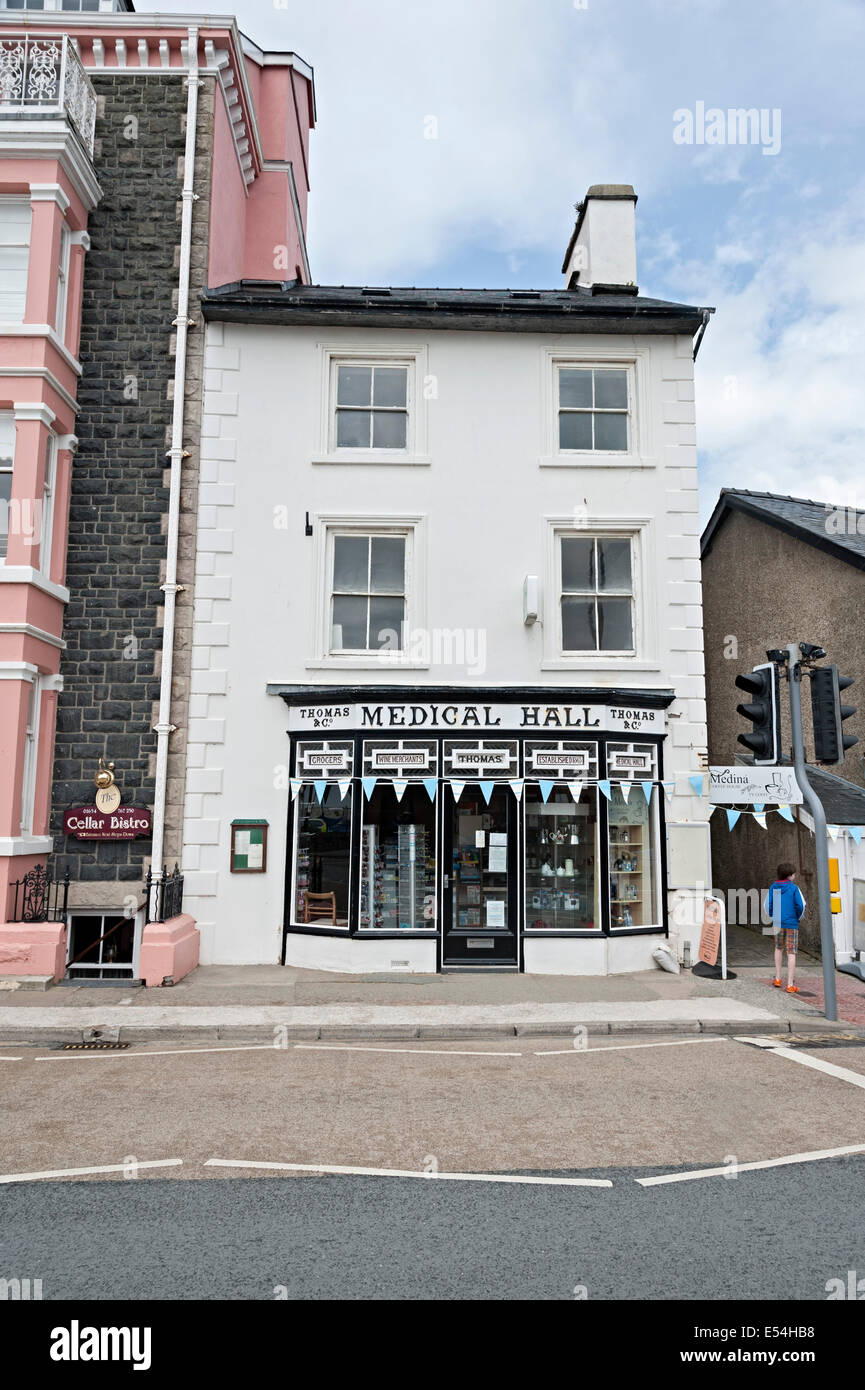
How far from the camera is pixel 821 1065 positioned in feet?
28.6

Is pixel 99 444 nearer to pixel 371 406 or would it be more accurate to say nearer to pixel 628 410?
pixel 371 406

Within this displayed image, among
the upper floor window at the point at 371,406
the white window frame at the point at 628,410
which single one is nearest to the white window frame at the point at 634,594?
the white window frame at the point at 628,410

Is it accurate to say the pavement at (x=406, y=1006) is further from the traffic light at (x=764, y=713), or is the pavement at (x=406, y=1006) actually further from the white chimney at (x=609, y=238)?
the white chimney at (x=609, y=238)

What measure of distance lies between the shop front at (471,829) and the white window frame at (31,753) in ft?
11.9

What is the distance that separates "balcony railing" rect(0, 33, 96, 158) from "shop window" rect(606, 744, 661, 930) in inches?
489

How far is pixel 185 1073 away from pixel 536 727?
7.16m

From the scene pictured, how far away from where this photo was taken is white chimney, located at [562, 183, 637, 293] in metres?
16.8

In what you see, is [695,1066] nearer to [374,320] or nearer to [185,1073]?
[185,1073]

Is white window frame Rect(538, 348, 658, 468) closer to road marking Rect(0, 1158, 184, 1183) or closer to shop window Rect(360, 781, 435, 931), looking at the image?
shop window Rect(360, 781, 435, 931)

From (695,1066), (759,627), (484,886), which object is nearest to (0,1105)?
(695,1066)

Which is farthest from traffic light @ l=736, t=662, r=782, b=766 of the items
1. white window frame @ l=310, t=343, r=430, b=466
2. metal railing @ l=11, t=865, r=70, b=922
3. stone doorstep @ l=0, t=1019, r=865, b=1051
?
metal railing @ l=11, t=865, r=70, b=922

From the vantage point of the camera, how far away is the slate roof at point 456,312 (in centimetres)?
1469

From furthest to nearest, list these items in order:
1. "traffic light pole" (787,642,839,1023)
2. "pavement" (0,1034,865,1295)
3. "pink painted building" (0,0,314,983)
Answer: "pink painted building" (0,0,314,983), "traffic light pole" (787,642,839,1023), "pavement" (0,1034,865,1295)

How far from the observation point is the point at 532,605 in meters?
14.1
